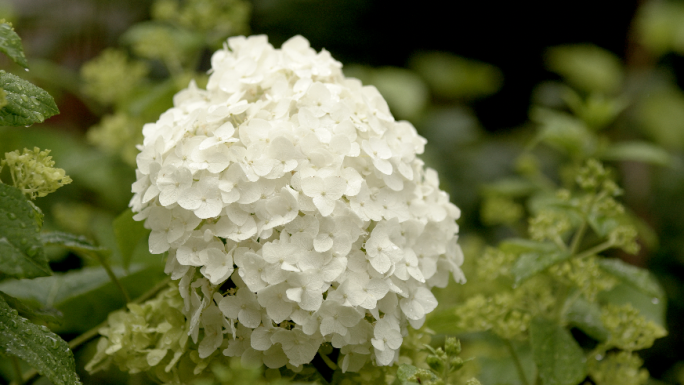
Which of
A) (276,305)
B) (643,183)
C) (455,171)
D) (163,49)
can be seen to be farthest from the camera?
(455,171)

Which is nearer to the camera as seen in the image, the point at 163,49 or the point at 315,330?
the point at 315,330

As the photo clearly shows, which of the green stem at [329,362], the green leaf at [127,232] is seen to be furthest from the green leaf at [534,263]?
the green leaf at [127,232]

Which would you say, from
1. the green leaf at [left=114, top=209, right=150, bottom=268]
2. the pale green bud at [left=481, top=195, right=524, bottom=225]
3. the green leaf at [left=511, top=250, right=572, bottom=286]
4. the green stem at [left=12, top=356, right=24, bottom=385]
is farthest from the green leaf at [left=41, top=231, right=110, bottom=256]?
the pale green bud at [left=481, top=195, right=524, bottom=225]

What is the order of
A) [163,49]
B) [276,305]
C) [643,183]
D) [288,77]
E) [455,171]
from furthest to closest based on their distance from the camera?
[455,171], [643,183], [163,49], [288,77], [276,305]

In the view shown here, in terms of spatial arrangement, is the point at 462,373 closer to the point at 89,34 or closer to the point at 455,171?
the point at 455,171

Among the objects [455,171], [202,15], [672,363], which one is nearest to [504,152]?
[455,171]

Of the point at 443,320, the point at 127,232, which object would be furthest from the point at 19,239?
the point at 443,320

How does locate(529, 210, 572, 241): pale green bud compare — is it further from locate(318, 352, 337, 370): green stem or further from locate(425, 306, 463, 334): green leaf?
locate(318, 352, 337, 370): green stem
